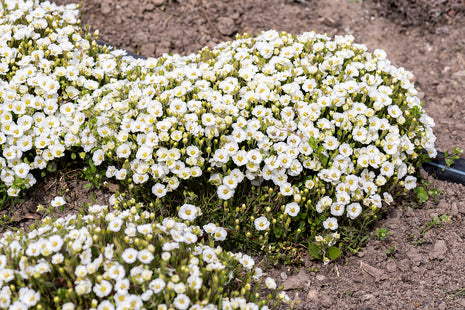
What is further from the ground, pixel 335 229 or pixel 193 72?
pixel 193 72

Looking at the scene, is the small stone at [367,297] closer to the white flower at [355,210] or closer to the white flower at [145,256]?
the white flower at [355,210]

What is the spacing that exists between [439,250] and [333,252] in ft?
2.67

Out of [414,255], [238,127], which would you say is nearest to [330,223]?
[414,255]

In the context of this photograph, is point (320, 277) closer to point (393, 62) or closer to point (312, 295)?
point (312, 295)

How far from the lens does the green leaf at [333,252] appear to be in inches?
133

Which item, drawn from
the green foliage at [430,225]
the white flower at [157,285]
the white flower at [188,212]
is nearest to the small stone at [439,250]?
the green foliage at [430,225]

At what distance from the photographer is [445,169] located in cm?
394

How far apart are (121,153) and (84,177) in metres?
0.63

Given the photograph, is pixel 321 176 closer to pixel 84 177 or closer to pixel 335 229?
pixel 335 229

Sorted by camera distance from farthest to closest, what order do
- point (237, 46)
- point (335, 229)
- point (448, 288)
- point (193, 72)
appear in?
point (237, 46) → point (193, 72) → point (335, 229) → point (448, 288)

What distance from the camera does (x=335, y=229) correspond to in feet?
11.3

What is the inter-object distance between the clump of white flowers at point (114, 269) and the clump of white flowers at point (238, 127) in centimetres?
51

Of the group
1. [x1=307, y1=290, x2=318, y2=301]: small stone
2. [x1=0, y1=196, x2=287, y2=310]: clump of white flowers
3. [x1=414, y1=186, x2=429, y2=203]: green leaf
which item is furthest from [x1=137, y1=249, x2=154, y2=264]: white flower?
[x1=414, y1=186, x2=429, y2=203]: green leaf

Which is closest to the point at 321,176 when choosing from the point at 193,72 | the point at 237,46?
the point at 193,72
